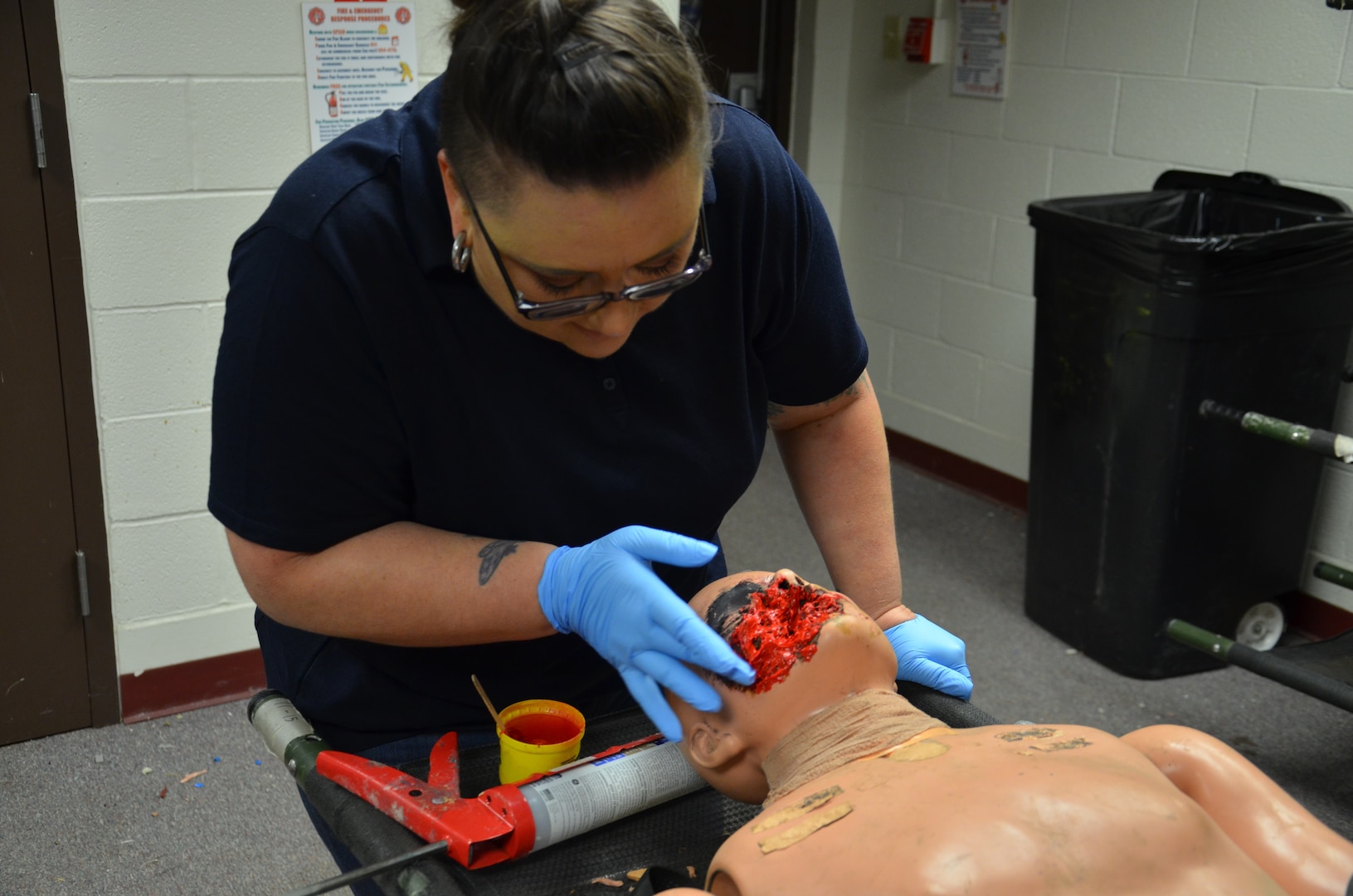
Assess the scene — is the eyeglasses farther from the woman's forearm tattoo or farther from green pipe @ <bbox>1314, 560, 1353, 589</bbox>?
green pipe @ <bbox>1314, 560, 1353, 589</bbox>

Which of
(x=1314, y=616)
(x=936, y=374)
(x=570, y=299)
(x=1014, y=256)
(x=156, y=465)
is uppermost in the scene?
(x=570, y=299)

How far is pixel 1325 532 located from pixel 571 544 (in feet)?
8.49

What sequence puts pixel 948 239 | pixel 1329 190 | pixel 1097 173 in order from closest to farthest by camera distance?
1. pixel 1329 190
2. pixel 1097 173
3. pixel 948 239

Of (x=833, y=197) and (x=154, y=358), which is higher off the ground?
(x=833, y=197)

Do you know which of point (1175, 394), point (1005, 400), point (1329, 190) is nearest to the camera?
point (1175, 394)

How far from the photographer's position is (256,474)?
115 centimetres

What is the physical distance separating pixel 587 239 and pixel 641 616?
0.38 meters

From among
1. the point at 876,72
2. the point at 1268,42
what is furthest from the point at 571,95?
the point at 876,72

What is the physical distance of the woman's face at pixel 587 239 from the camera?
3.37 feet

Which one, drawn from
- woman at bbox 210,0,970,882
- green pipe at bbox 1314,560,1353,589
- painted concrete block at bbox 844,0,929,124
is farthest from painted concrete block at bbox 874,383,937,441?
woman at bbox 210,0,970,882

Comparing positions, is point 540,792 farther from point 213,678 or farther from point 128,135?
point 213,678

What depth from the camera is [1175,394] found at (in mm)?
2799

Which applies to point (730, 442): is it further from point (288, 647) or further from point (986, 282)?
point (986, 282)

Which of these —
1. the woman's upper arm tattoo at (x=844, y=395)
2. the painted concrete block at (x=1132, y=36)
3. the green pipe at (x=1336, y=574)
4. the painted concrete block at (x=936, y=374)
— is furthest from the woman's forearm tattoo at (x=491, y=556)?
the painted concrete block at (x=936, y=374)
